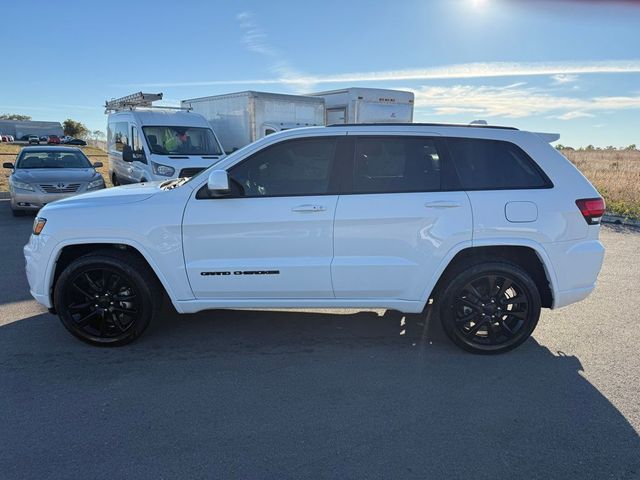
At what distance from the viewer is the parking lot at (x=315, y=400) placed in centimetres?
258

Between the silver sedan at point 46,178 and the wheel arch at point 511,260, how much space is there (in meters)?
8.63

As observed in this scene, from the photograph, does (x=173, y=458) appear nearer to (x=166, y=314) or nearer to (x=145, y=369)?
(x=145, y=369)

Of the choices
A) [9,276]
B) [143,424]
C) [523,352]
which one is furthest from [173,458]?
[9,276]

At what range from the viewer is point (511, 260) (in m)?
3.92

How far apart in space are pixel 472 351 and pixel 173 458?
247 cm

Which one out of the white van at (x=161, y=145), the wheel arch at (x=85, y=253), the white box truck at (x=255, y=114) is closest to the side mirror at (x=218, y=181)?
the wheel arch at (x=85, y=253)

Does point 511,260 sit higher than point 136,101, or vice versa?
point 136,101

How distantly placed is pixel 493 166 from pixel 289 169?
5.54 ft

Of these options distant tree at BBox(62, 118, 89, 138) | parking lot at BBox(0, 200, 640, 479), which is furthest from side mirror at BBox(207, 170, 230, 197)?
distant tree at BBox(62, 118, 89, 138)

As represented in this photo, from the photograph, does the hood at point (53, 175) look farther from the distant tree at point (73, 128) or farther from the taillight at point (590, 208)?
the distant tree at point (73, 128)

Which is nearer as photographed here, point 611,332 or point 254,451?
point 254,451

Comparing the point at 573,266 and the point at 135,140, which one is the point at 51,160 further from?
the point at 573,266

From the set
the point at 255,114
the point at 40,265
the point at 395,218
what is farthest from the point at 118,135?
the point at 395,218

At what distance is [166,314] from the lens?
15.4 feet
